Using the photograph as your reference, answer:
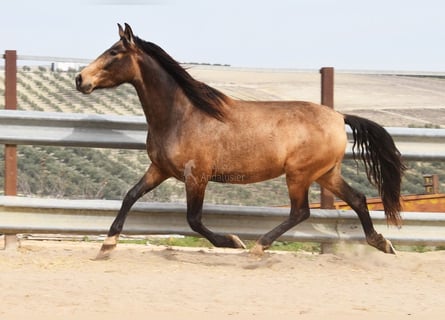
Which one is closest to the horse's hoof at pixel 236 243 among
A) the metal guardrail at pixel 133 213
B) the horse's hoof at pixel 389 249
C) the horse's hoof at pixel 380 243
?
the metal guardrail at pixel 133 213

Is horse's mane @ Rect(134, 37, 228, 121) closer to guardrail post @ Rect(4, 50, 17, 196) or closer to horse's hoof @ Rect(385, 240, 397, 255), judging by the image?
guardrail post @ Rect(4, 50, 17, 196)

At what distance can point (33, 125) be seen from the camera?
8.38 metres

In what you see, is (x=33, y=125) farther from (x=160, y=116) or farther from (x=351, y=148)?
(x=351, y=148)

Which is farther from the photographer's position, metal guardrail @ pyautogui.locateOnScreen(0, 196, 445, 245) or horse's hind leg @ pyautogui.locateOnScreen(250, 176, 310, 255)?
metal guardrail @ pyautogui.locateOnScreen(0, 196, 445, 245)

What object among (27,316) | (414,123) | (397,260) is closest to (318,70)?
(397,260)

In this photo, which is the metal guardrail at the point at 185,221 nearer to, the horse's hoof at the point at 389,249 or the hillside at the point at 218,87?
the horse's hoof at the point at 389,249

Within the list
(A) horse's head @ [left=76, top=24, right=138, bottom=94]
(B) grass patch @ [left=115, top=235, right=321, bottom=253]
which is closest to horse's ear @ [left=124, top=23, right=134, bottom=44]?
(A) horse's head @ [left=76, top=24, right=138, bottom=94]

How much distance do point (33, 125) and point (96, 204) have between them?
909 mm

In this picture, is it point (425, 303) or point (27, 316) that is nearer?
point (27, 316)

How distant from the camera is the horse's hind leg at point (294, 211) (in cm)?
807

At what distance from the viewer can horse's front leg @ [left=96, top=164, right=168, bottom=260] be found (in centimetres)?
788

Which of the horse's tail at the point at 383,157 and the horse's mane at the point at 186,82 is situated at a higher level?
the horse's mane at the point at 186,82

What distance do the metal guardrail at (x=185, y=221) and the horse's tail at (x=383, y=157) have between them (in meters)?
0.22

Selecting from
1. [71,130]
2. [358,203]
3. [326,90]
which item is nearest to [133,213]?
[71,130]
